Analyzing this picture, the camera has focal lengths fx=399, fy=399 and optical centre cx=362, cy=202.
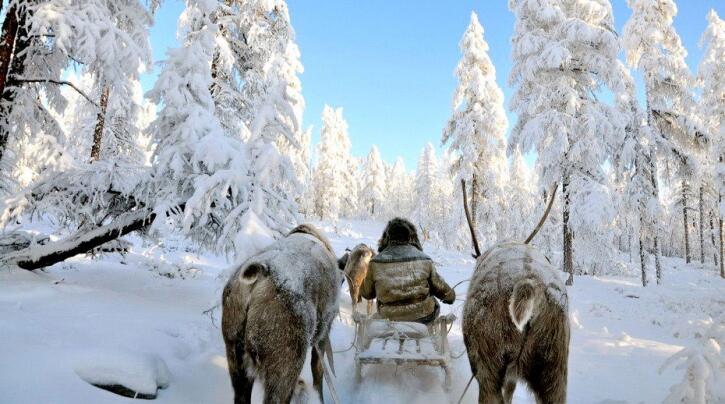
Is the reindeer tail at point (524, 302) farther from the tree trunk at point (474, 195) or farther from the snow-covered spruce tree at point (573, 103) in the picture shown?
the tree trunk at point (474, 195)

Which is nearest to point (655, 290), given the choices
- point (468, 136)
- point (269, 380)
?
point (468, 136)

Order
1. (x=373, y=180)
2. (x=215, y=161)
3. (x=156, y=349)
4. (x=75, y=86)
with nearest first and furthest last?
(x=156, y=349), (x=215, y=161), (x=75, y=86), (x=373, y=180)

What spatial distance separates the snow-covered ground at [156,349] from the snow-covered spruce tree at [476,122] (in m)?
14.7

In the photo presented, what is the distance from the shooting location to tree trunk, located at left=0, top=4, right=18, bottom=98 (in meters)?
5.77

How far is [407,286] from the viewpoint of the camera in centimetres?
534

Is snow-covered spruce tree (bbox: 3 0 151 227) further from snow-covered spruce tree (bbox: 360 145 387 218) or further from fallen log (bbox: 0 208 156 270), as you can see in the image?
snow-covered spruce tree (bbox: 360 145 387 218)

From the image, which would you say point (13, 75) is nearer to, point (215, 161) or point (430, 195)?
point (215, 161)

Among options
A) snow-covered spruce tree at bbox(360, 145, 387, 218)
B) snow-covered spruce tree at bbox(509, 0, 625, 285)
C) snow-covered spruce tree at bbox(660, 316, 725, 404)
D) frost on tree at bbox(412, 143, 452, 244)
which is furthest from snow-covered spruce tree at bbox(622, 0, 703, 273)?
snow-covered spruce tree at bbox(360, 145, 387, 218)

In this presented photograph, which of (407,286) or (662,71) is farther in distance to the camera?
(662,71)

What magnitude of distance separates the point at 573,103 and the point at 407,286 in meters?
13.3

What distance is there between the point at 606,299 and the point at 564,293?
13370 mm

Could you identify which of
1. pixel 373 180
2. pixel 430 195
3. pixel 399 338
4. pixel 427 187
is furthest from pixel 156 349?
pixel 373 180

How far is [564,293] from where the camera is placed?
10.3 feet

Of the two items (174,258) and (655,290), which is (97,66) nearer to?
(174,258)
